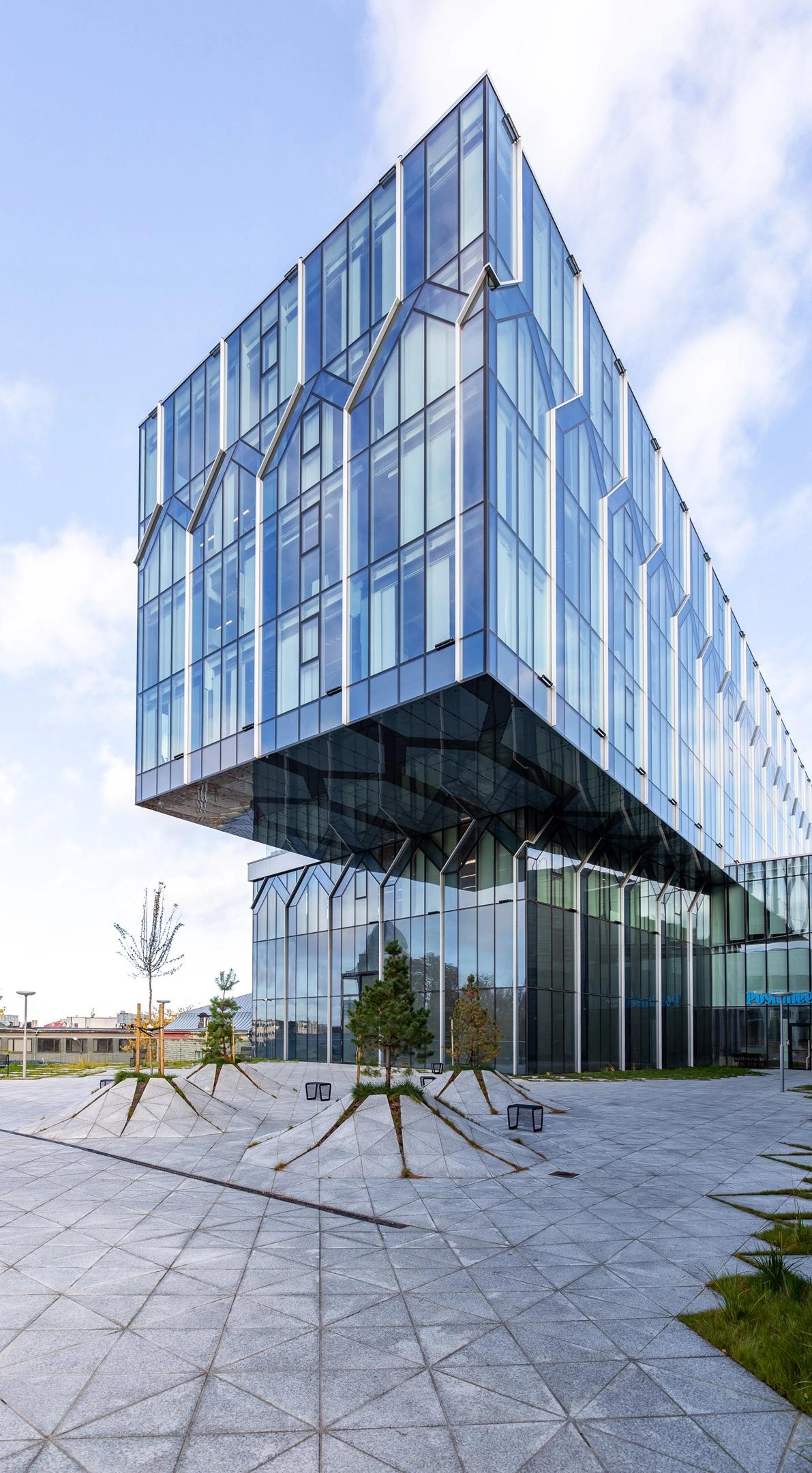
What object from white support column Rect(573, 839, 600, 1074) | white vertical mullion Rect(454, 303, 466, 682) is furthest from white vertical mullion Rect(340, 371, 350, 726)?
white support column Rect(573, 839, 600, 1074)

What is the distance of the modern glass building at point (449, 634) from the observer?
87.8 feet

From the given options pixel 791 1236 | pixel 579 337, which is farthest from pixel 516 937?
pixel 791 1236

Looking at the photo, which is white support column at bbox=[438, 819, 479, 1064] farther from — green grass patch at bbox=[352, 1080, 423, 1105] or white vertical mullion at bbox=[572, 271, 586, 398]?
green grass patch at bbox=[352, 1080, 423, 1105]

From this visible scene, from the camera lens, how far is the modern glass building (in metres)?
26.8

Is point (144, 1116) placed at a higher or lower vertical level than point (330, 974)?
higher

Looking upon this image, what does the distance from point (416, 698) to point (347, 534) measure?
21.9 ft

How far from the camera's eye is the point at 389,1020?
64.8 feet

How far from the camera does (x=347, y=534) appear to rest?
98.6 feet

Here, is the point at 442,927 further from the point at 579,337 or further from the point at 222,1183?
the point at 222,1183

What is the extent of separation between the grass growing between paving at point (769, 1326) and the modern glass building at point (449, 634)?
1718 cm

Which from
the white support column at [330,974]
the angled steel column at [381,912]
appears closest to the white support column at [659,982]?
the angled steel column at [381,912]

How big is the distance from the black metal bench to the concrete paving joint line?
744 cm

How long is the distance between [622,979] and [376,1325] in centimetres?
3818

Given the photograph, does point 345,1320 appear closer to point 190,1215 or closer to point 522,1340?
point 522,1340
